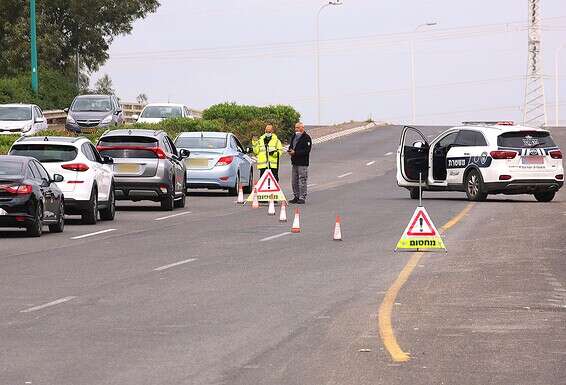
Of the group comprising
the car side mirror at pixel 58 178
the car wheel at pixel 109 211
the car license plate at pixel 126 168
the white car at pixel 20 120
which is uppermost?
the white car at pixel 20 120

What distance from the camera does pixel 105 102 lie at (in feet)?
196

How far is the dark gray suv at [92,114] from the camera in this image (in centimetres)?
5766

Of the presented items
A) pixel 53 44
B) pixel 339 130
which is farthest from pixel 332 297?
pixel 339 130

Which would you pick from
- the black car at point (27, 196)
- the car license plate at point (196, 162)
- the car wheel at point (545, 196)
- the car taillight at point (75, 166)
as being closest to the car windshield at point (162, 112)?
the car license plate at point (196, 162)

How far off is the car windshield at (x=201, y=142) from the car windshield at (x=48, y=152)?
1093 cm

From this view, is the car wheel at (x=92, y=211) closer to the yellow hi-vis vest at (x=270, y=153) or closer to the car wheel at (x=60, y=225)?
the car wheel at (x=60, y=225)

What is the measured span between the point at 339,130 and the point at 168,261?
7080cm

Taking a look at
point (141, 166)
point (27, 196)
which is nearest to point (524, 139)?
point (141, 166)

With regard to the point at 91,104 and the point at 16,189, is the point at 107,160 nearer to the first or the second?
the point at 16,189

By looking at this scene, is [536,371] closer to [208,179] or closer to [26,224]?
[26,224]

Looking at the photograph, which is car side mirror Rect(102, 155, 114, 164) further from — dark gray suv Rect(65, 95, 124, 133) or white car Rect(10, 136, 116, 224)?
dark gray suv Rect(65, 95, 124, 133)

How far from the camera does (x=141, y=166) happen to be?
104 feet

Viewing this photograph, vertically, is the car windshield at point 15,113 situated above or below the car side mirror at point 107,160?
above

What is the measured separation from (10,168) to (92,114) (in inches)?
1366
